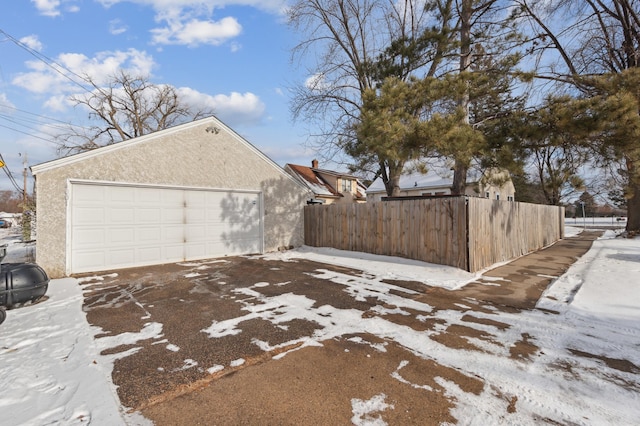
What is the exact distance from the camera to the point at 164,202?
8.12 m

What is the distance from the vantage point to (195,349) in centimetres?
312

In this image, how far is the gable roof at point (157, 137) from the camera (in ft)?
21.3

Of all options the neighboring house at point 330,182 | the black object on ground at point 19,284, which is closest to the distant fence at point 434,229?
the black object on ground at point 19,284

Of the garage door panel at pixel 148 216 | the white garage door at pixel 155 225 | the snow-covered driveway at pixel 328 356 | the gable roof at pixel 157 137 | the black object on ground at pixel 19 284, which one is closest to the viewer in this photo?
the snow-covered driveway at pixel 328 356

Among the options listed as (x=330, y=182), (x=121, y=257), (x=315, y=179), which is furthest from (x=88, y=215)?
(x=330, y=182)

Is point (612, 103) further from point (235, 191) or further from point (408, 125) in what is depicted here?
point (235, 191)

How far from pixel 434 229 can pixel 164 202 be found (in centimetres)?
719

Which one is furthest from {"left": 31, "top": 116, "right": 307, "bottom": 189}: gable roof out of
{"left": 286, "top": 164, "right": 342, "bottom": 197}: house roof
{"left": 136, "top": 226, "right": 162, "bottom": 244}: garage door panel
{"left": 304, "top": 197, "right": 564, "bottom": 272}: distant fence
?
{"left": 286, "top": 164, "right": 342, "bottom": 197}: house roof

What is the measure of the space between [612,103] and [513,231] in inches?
176

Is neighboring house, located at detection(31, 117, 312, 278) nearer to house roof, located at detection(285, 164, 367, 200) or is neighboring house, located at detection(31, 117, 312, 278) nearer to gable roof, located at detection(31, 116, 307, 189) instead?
gable roof, located at detection(31, 116, 307, 189)

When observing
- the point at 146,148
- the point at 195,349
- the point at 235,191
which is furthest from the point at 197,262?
the point at 195,349

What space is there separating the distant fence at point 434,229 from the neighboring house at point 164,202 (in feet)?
5.53

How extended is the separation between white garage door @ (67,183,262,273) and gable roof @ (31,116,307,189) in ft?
1.95

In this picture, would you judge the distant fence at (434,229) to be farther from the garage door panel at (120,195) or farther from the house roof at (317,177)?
the house roof at (317,177)
